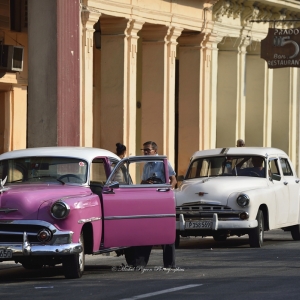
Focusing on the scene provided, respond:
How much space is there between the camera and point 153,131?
28734mm

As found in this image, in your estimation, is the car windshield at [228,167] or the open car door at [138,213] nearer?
the open car door at [138,213]

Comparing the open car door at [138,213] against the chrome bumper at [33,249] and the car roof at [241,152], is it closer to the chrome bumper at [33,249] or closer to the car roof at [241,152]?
the chrome bumper at [33,249]

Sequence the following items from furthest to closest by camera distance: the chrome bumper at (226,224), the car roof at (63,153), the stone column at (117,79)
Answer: the stone column at (117,79), the chrome bumper at (226,224), the car roof at (63,153)

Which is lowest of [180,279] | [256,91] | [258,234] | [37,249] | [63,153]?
[180,279]

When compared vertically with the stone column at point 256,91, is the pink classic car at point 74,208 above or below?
below

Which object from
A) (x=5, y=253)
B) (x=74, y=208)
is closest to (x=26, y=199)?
(x=74, y=208)

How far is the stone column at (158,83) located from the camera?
93.2ft

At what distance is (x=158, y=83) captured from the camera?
28.5 m

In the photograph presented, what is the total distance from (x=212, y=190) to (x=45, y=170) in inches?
191

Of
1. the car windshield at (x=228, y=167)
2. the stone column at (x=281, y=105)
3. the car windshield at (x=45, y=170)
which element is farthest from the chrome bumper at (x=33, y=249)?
the stone column at (x=281, y=105)

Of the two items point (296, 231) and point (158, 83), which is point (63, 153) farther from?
point (158, 83)

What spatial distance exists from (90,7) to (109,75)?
2.51 m

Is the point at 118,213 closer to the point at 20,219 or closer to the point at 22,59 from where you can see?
the point at 20,219

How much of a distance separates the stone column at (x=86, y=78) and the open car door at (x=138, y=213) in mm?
10694
